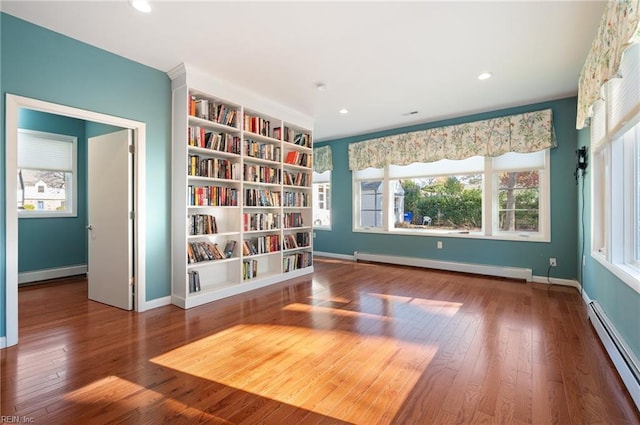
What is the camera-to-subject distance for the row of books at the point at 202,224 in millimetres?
3508

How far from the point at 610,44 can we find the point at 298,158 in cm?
380

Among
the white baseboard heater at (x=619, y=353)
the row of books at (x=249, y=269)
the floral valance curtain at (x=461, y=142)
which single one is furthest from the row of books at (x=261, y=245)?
the white baseboard heater at (x=619, y=353)

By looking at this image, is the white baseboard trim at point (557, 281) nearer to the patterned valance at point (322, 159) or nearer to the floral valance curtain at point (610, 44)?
the floral valance curtain at point (610, 44)

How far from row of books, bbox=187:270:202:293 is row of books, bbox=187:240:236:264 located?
14 cm

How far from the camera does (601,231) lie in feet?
10.2

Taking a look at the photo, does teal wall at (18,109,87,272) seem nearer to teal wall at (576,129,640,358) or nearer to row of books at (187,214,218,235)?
row of books at (187,214,218,235)

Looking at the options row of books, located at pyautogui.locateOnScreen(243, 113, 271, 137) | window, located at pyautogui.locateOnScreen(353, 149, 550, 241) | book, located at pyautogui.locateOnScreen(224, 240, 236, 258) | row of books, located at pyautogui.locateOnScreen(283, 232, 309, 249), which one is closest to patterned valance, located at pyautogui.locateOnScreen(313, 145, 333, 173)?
window, located at pyautogui.locateOnScreen(353, 149, 550, 241)

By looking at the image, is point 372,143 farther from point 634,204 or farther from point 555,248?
point 634,204

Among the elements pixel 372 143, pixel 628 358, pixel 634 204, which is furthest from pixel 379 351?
pixel 372 143

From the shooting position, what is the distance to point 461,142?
504 cm

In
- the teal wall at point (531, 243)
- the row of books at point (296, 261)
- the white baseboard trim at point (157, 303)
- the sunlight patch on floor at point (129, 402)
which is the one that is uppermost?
the teal wall at point (531, 243)

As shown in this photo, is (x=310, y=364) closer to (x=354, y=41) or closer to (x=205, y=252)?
(x=205, y=252)

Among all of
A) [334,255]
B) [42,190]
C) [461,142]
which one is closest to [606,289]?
[461,142]

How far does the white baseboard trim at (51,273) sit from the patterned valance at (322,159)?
4758mm
